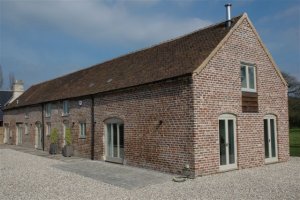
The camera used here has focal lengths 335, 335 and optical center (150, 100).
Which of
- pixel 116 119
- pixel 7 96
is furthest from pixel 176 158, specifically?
pixel 7 96

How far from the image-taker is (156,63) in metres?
16.8

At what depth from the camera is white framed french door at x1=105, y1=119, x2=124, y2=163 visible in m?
16.8

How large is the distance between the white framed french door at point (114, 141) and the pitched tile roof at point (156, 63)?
6.30 ft

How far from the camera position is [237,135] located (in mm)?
14336

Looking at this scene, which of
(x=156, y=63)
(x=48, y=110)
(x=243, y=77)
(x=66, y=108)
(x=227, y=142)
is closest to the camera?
(x=227, y=142)

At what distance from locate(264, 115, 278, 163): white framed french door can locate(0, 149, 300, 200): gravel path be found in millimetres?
1529

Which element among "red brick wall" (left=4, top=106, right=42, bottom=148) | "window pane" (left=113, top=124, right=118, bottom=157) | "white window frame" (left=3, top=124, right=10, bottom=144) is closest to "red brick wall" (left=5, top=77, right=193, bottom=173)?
"window pane" (left=113, top=124, right=118, bottom=157)

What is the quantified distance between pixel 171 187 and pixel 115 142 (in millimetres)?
6680

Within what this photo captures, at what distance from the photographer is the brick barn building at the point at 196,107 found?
13.1 meters

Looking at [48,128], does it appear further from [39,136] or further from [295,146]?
[295,146]

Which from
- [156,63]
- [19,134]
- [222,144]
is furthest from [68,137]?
[19,134]

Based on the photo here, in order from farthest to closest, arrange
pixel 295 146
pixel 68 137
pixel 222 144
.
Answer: pixel 295 146 < pixel 68 137 < pixel 222 144

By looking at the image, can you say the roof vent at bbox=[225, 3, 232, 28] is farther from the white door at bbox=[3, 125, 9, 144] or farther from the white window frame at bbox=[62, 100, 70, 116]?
the white door at bbox=[3, 125, 9, 144]

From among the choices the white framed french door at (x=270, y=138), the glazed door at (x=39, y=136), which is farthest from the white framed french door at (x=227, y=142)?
the glazed door at (x=39, y=136)
